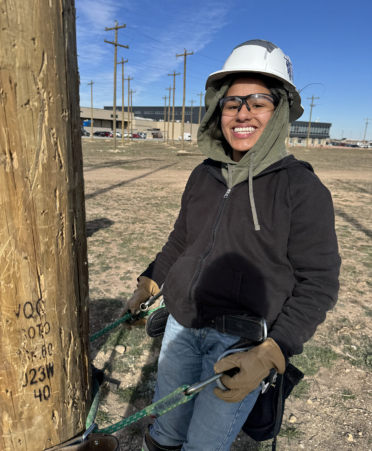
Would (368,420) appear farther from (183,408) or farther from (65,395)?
(65,395)

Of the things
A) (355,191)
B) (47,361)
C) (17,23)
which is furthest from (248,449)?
(355,191)

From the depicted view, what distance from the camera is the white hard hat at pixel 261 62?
159cm

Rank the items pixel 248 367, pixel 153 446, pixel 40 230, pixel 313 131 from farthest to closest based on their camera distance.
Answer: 1. pixel 313 131
2. pixel 153 446
3. pixel 248 367
4. pixel 40 230

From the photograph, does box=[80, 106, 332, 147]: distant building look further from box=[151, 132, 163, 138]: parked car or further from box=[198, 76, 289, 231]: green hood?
box=[198, 76, 289, 231]: green hood

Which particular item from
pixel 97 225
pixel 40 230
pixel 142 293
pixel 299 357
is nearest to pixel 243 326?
pixel 142 293

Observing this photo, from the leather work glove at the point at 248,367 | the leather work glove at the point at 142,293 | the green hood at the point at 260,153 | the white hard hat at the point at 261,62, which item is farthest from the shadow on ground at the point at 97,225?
the leather work glove at the point at 248,367

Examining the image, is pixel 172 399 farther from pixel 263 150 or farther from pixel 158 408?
pixel 263 150

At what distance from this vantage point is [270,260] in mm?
1496

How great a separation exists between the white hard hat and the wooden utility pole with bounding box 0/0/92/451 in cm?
86

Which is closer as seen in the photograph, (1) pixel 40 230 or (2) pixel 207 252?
(1) pixel 40 230

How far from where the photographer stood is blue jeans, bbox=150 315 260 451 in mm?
1457

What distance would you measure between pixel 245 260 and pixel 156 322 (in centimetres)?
74

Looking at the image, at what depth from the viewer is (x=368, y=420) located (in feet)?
7.79

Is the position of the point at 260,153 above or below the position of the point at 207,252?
above
